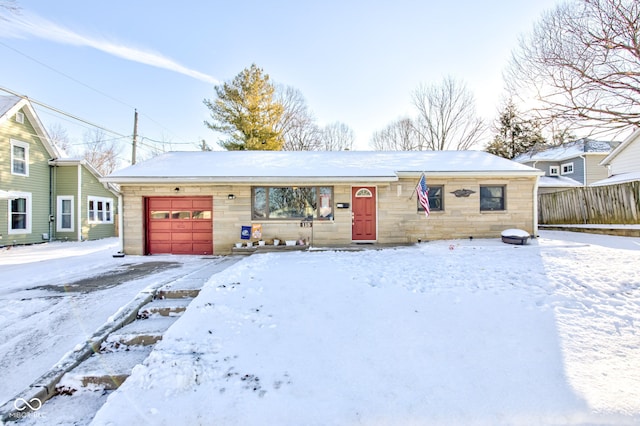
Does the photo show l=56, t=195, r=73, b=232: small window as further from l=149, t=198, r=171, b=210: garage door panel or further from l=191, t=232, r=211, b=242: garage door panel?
l=191, t=232, r=211, b=242: garage door panel

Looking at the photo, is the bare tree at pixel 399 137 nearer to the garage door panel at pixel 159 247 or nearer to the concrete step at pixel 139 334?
the garage door panel at pixel 159 247

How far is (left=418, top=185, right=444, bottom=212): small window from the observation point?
10.3m

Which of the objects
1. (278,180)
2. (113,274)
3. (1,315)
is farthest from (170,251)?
(1,315)

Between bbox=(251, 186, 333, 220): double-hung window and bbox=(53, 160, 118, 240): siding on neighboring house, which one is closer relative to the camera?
bbox=(251, 186, 333, 220): double-hung window

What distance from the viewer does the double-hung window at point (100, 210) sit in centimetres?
1588

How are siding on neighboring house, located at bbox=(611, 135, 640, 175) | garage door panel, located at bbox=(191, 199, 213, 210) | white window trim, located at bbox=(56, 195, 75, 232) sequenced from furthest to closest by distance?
1. white window trim, located at bbox=(56, 195, 75, 232)
2. siding on neighboring house, located at bbox=(611, 135, 640, 175)
3. garage door panel, located at bbox=(191, 199, 213, 210)

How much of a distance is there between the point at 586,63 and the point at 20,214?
2118cm

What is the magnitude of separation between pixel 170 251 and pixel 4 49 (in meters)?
8.21

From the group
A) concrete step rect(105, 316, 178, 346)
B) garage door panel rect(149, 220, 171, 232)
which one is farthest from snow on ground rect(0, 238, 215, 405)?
garage door panel rect(149, 220, 171, 232)

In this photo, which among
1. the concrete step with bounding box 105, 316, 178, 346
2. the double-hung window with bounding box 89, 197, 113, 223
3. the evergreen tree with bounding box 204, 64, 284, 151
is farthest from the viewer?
the evergreen tree with bounding box 204, 64, 284, 151

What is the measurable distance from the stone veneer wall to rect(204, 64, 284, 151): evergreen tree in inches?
409

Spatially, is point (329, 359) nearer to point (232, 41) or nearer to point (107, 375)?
point (107, 375)

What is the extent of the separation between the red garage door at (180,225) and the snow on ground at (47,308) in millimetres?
732

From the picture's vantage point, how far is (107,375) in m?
2.97
